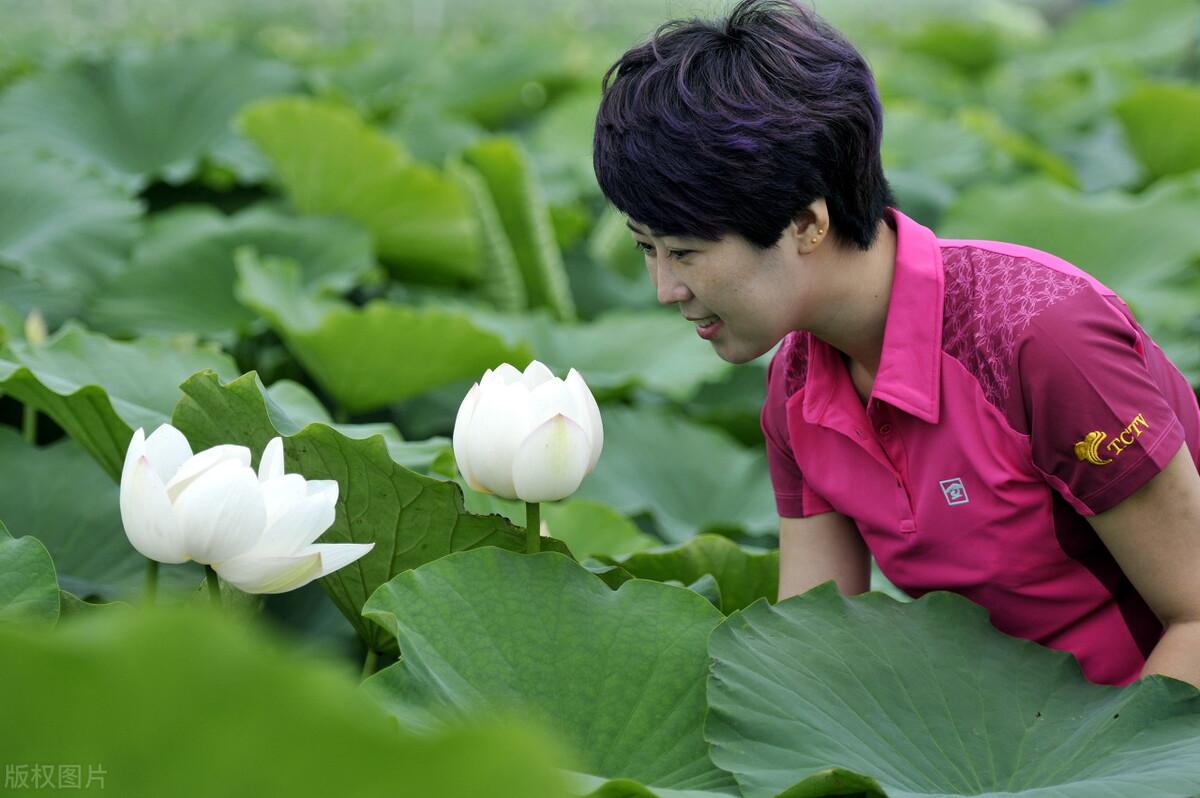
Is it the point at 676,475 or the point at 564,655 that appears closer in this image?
the point at 564,655

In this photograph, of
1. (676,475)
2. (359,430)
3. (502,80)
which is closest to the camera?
(359,430)

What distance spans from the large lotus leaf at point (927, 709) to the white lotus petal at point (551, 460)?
19 cm

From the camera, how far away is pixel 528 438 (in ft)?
3.91

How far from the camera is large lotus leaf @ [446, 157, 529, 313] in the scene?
3027mm

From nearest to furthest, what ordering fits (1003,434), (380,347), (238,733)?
1. (238,733)
2. (1003,434)
3. (380,347)

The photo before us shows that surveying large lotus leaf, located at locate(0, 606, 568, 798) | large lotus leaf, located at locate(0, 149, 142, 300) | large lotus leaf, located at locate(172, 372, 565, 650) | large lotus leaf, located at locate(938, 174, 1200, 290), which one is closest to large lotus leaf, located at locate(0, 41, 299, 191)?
large lotus leaf, located at locate(0, 149, 142, 300)

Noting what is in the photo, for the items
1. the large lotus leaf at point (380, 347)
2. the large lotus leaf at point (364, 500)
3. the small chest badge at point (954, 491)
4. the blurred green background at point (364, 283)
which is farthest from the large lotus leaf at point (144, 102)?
the small chest badge at point (954, 491)

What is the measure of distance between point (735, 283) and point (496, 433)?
257 millimetres

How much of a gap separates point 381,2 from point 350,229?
19.5ft

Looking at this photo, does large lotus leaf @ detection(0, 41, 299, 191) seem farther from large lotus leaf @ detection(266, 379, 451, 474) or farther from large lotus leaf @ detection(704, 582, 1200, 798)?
large lotus leaf @ detection(704, 582, 1200, 798)

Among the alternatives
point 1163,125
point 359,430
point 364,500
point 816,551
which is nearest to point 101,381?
point 359,430

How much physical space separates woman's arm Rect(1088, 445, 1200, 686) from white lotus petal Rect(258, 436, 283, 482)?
72 centimetres

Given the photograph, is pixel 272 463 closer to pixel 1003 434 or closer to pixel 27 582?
pixel 27 582

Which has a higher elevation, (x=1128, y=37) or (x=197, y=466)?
(x=197, y=466)
